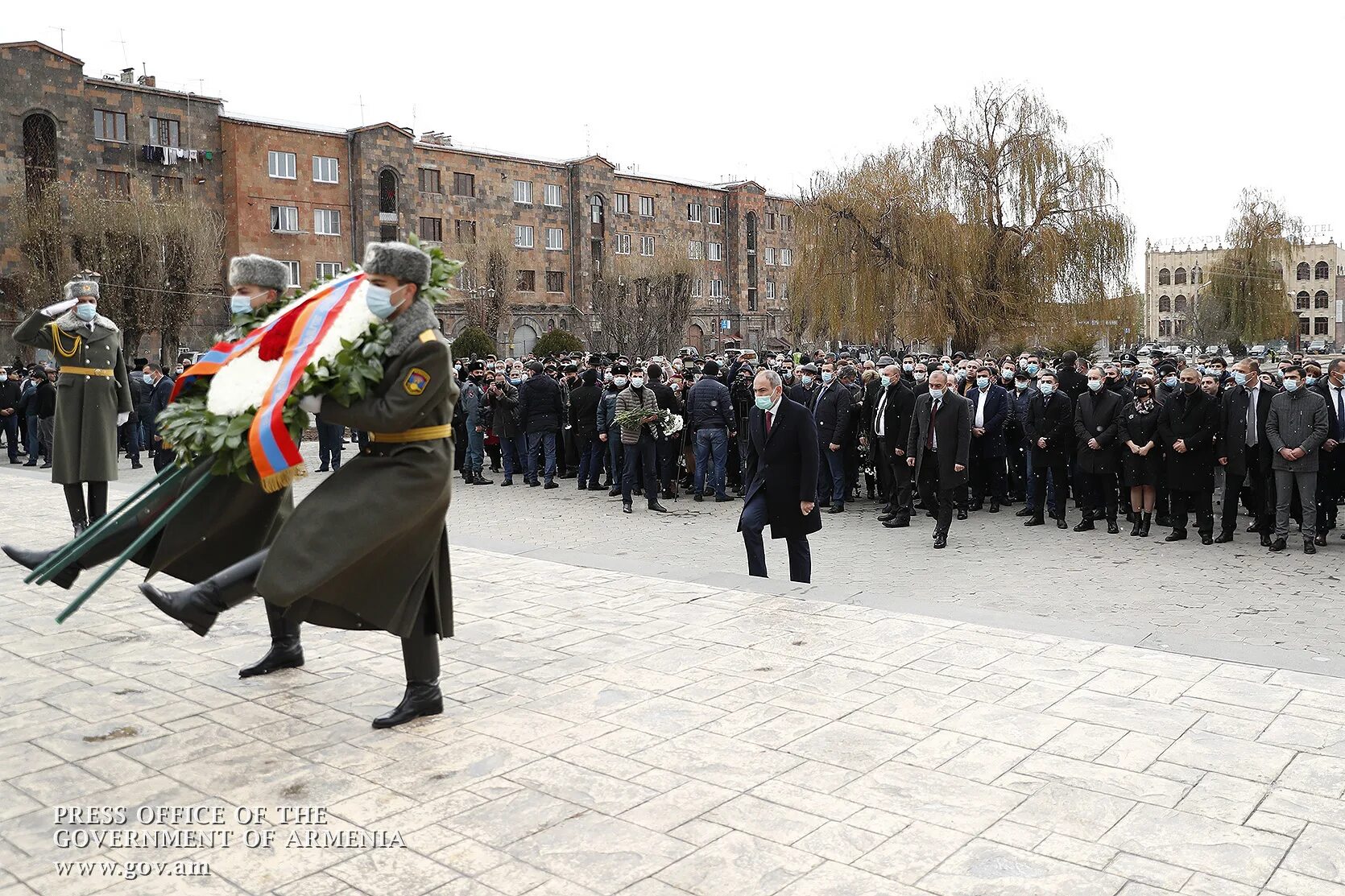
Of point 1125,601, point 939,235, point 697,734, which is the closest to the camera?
point 697,734

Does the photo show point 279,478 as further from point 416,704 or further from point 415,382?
point 416,704

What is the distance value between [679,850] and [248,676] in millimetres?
3022

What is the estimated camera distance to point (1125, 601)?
9352 mm

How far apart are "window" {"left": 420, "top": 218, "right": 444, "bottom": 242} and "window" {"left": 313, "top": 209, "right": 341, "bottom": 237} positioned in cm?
386

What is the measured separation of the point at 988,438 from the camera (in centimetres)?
1527

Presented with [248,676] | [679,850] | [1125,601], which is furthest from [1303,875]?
[1125,601]

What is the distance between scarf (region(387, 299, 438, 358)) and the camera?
16.2ft

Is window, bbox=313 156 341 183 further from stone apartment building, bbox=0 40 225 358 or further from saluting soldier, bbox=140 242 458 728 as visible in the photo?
saluting soldier, bbox=140 242 458 728

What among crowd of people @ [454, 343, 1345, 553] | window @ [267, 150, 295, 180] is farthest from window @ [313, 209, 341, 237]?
crowd of people @ [454, 343, 1345, 553]

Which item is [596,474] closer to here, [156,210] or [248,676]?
[248,676]

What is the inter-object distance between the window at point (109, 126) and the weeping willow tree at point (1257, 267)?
5061cm

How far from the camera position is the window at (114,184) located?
144 feet

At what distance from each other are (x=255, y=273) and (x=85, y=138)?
44.5 meters

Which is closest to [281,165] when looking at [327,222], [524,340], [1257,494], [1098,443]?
[327,222]
